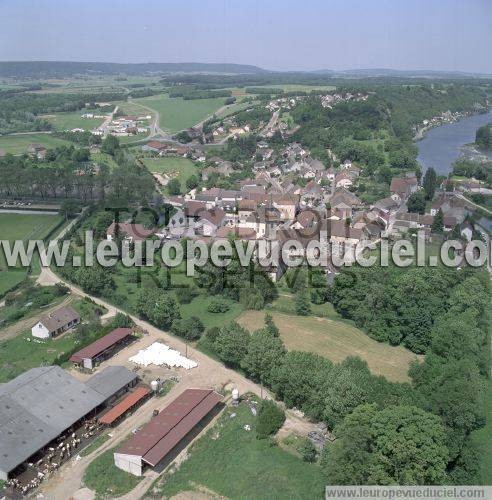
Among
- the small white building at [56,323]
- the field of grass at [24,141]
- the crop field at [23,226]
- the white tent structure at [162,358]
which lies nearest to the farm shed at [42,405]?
the white tent structure at [162,358]

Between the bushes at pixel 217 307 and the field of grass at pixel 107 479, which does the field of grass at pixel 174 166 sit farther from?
the field of grass at pixel 107 479

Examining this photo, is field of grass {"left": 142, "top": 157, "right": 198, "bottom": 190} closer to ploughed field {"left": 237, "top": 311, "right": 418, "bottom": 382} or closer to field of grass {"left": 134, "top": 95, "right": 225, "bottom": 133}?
field of grass {"left": 134, "top": 95, "right": 225, "bottom": 133}

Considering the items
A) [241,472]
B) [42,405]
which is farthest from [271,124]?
[241,472]

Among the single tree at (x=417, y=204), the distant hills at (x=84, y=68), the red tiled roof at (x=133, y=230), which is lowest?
the red tiled roof at (x=133, y=230)

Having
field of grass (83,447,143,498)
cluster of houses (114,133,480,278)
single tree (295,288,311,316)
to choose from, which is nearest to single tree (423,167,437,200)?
cluster of houses (114,133,480,278)

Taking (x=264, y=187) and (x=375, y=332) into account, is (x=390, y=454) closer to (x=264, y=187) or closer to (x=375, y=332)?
(x=375, y=332)

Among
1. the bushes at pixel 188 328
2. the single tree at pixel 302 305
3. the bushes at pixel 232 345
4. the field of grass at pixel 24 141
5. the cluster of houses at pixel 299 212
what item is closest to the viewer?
the bushes at pixel 232 345

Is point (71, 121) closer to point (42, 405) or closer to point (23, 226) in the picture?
point (23, 226)
